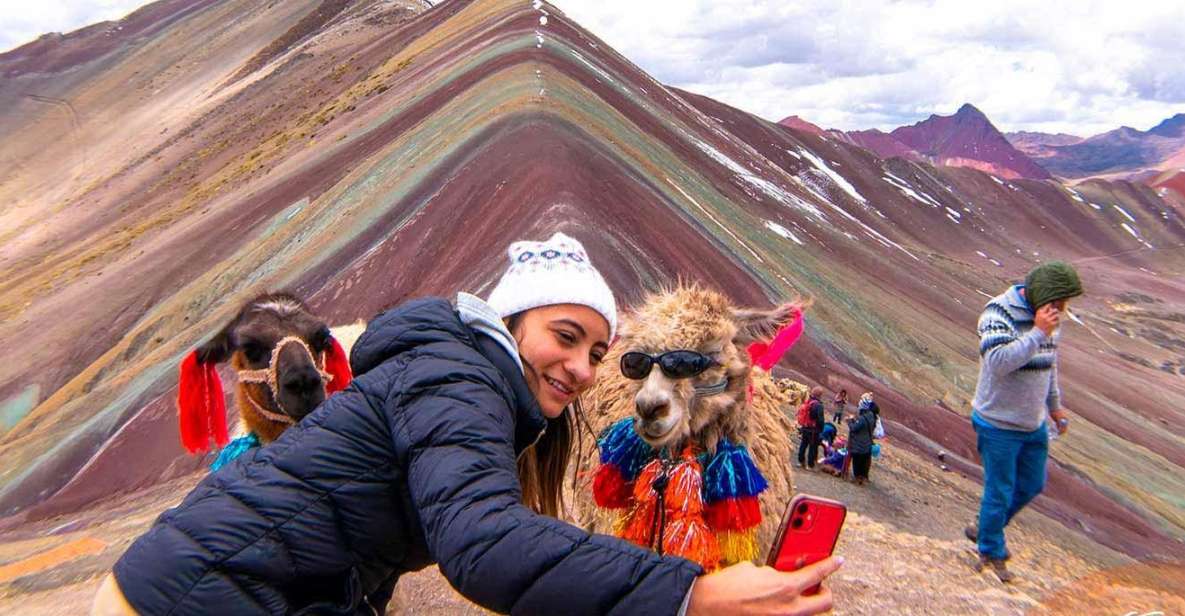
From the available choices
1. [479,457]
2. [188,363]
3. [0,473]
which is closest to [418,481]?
[479,457]

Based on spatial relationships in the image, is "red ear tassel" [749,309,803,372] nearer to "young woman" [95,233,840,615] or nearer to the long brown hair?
the long brown hair

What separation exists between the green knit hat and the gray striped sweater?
0.14 metres

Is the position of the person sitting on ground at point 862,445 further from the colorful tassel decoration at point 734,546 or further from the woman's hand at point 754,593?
the woman's hand at point 754,593

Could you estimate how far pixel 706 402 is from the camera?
3000mm

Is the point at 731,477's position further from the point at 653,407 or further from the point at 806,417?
the point at 806,417

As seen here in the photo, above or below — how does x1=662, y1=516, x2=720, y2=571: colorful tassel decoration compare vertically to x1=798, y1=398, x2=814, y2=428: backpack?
above

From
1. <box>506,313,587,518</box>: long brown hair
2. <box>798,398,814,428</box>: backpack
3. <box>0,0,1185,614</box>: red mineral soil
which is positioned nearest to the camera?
<box>506,313,587,518</box>: long brown hair

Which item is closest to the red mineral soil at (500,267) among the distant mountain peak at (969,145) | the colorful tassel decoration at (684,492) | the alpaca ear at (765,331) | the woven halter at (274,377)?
the woven halter at (274,377)

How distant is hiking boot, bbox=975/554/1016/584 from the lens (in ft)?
14.1

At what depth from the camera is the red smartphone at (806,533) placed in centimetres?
126

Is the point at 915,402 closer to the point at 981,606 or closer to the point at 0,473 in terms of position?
the point at 981,606

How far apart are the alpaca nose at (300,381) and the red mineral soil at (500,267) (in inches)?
42.5

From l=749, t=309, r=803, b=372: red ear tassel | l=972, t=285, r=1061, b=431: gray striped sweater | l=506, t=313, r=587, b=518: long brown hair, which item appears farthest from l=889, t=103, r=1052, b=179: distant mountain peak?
l=506, t=313, r=587, b=518: long brown hair

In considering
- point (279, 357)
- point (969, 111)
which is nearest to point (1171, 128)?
point (969, 111)
